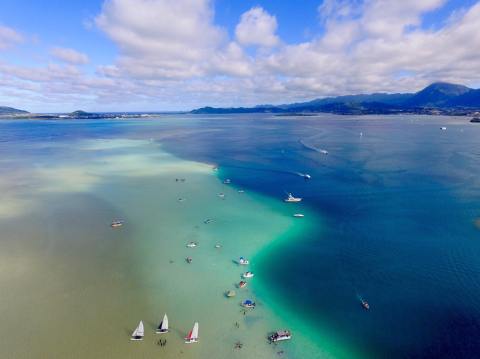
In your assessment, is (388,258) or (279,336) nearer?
(279,336)

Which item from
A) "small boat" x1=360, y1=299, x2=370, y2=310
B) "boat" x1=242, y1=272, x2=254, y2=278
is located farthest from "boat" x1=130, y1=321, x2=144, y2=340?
"small boat" x1=360, y1=299, x2=370, y2=310

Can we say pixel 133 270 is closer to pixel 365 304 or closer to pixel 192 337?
pixel 192 337

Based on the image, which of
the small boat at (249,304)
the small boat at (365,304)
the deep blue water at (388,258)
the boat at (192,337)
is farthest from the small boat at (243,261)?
the small boat at (365,304)

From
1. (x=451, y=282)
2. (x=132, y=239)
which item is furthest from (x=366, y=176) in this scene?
(x=132, y=239)

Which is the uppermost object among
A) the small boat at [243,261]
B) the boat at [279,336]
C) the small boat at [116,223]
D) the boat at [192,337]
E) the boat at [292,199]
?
the boat at [192,337]

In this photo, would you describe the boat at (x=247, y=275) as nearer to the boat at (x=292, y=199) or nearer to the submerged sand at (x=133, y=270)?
the submerged sand at (x=133, y=270)

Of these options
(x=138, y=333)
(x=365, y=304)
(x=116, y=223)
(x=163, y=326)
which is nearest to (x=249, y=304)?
(x=163, y=326)

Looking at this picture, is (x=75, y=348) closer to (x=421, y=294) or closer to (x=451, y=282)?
Answer: (x=421, y=294)

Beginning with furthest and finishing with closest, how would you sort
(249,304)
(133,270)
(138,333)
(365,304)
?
(133,270)
(249,304)
(365,304)
(138,333)

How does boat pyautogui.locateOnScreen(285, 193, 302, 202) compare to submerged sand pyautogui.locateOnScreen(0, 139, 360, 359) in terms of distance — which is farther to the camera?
boat pyautogui.locateOnScreen(285, 193, 302, 202)

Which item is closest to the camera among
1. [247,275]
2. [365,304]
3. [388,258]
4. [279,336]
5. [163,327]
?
[279,336]

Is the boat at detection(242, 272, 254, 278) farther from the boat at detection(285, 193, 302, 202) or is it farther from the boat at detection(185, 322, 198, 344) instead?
the boat at detection(285, 193, 302, 202)
